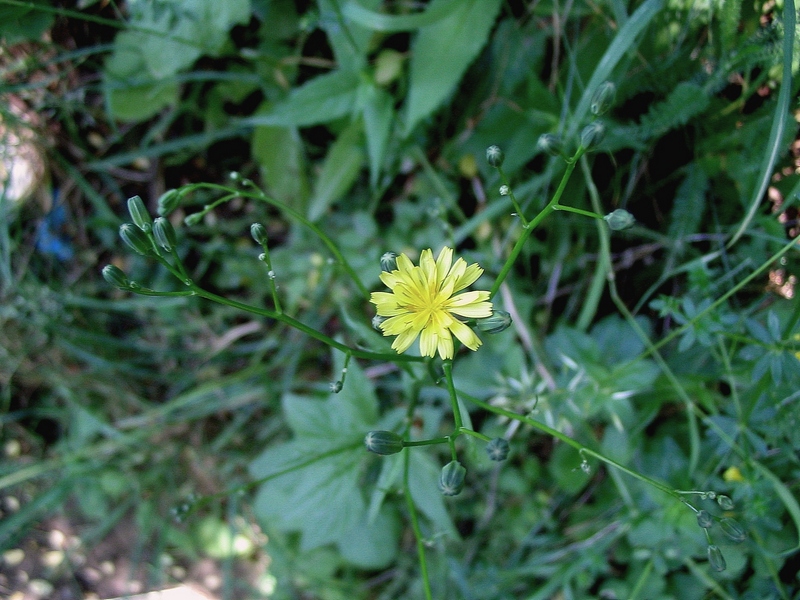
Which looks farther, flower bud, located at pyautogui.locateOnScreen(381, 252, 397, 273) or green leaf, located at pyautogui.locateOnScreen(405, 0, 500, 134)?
green leaf, located at pyautogui.locateOnScreen(405, 0, 500, 134)

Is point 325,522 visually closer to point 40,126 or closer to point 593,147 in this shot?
point 593,147

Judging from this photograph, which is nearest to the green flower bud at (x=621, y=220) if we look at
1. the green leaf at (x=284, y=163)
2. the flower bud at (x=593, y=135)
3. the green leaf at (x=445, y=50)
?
the flower bud at (x=593, y=135)

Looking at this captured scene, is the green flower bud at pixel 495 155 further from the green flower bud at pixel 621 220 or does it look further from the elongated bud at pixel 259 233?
the elongated bud at pixel 259 233

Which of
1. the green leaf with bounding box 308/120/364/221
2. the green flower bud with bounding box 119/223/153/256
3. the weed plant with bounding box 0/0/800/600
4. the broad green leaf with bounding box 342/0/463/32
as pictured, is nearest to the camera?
the green flower bud with bounding box 119/223/153/256

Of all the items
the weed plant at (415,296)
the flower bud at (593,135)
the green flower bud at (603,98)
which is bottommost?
the weed plant at (415,296)

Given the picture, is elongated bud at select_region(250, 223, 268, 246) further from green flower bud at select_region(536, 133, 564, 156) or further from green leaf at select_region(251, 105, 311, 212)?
green leaf at select_region(251, 105, 311, 212)

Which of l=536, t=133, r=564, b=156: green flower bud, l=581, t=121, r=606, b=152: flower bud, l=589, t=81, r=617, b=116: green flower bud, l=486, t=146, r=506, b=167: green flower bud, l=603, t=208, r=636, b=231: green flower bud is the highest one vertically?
l=589, t=81, r=617, b=116: green flower bud

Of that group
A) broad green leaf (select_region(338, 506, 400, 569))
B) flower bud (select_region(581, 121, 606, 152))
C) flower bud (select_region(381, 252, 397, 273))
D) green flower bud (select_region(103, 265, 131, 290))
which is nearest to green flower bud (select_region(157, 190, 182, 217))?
green flower bud (select_region(103, 265, 131, 290))
